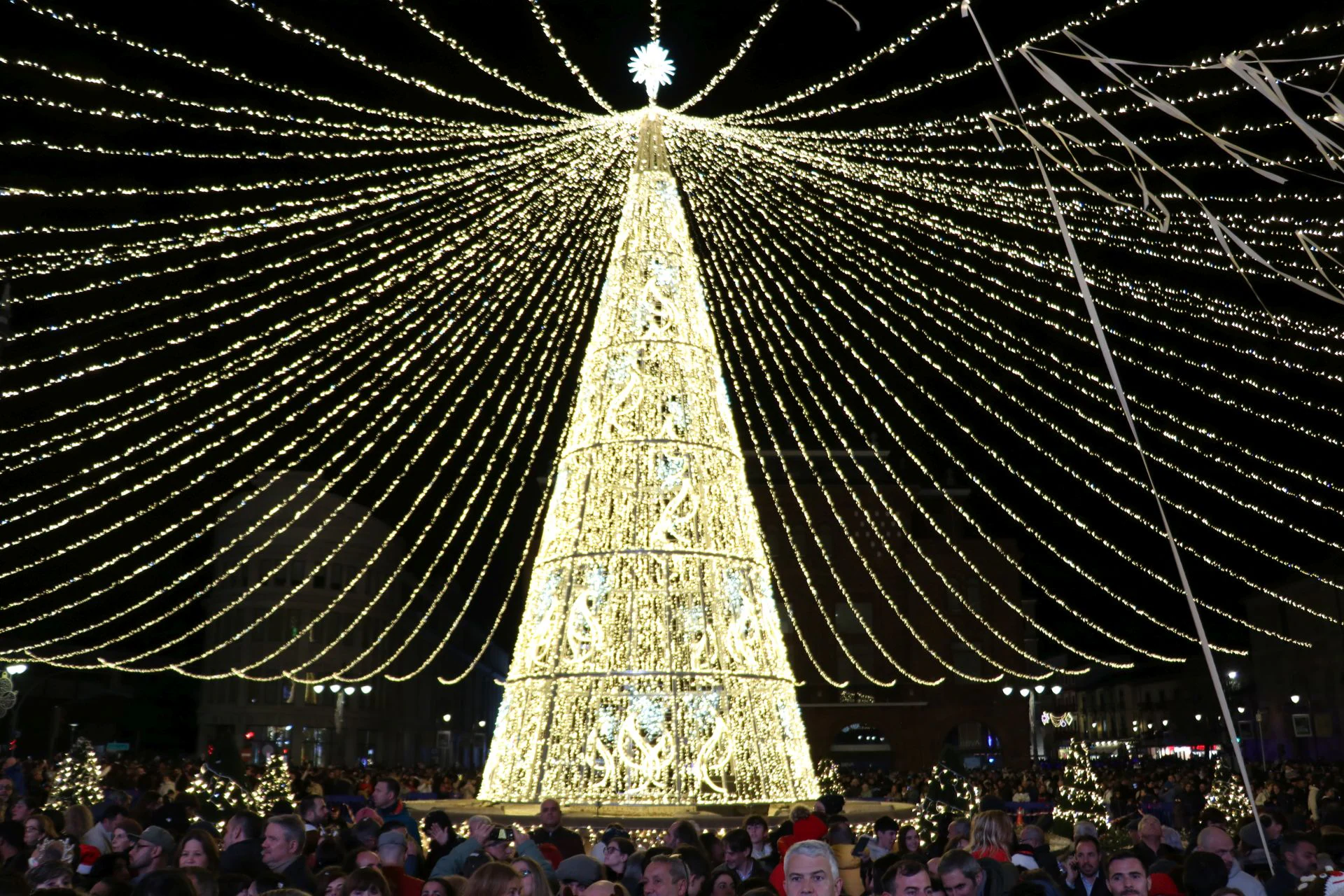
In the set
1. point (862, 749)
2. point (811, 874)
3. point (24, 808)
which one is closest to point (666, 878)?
point (811, 874)

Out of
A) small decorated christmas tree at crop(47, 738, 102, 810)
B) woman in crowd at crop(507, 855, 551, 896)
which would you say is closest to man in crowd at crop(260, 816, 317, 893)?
woman in crowd at crop(507, 855, 551, 896)

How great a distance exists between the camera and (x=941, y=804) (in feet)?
40.1

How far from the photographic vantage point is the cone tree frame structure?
13.4 m

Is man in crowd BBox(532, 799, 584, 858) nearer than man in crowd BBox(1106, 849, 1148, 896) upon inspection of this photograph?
No

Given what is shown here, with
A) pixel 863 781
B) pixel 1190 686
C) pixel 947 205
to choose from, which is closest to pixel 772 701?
pixel 947 205

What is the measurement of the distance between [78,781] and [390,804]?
986 centimetres

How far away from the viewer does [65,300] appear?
54.7ft

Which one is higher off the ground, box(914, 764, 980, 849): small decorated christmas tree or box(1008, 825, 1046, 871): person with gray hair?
box(1008, 825, 1046, 871): person with gray hair

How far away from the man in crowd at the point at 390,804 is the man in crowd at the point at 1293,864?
19.7 feet

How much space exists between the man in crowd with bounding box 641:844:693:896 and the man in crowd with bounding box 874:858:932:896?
101 centimetres

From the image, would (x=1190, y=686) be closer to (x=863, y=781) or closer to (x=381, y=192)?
(x=863, y=781)

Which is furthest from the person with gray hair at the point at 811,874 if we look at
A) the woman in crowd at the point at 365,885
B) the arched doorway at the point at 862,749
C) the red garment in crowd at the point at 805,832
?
the arched doorway at the point at 862,749

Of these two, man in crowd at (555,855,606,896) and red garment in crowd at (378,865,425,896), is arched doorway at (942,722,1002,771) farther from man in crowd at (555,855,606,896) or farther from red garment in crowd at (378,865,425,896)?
red garment in crowd at (378,865,425,896)

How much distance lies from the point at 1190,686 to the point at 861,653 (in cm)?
4676
